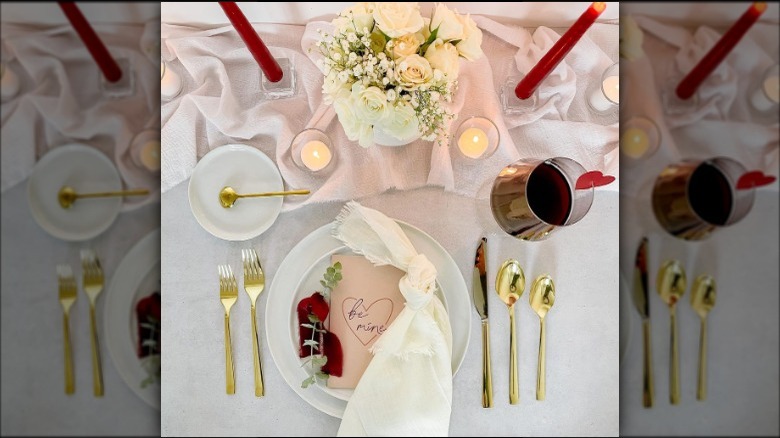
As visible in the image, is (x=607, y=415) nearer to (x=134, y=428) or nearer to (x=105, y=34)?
(x=134, y=428)

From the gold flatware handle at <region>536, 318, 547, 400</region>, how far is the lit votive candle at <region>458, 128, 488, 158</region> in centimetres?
26

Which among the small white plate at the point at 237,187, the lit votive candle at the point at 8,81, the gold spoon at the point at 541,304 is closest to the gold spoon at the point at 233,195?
the small white plate at the point at 237,187

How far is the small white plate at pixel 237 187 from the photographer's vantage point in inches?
29.5

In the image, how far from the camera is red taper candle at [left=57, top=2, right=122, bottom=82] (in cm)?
21

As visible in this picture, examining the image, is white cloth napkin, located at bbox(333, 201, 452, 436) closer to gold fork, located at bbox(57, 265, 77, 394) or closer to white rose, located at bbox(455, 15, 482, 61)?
white rose, located at bbox(455, 15, 482, 61)

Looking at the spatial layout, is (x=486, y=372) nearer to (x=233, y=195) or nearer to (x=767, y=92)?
(x=233, y=195)

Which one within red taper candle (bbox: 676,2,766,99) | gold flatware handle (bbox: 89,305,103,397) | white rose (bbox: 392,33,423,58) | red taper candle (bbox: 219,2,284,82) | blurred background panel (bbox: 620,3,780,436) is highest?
red taper candle (bbox: 219,2,284,82)

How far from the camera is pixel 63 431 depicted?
32 centimetres

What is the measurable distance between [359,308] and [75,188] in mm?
478

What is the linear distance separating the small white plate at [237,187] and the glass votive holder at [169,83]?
0.34 ft

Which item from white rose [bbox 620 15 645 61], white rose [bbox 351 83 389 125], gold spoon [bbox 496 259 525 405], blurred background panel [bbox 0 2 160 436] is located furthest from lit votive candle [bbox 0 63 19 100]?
gold spoon [bbox 496 259 525 405]

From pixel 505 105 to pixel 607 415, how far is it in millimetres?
484

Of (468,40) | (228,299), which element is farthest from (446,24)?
(228,299)

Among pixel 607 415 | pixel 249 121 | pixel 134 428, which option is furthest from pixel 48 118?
pixel 607 415
